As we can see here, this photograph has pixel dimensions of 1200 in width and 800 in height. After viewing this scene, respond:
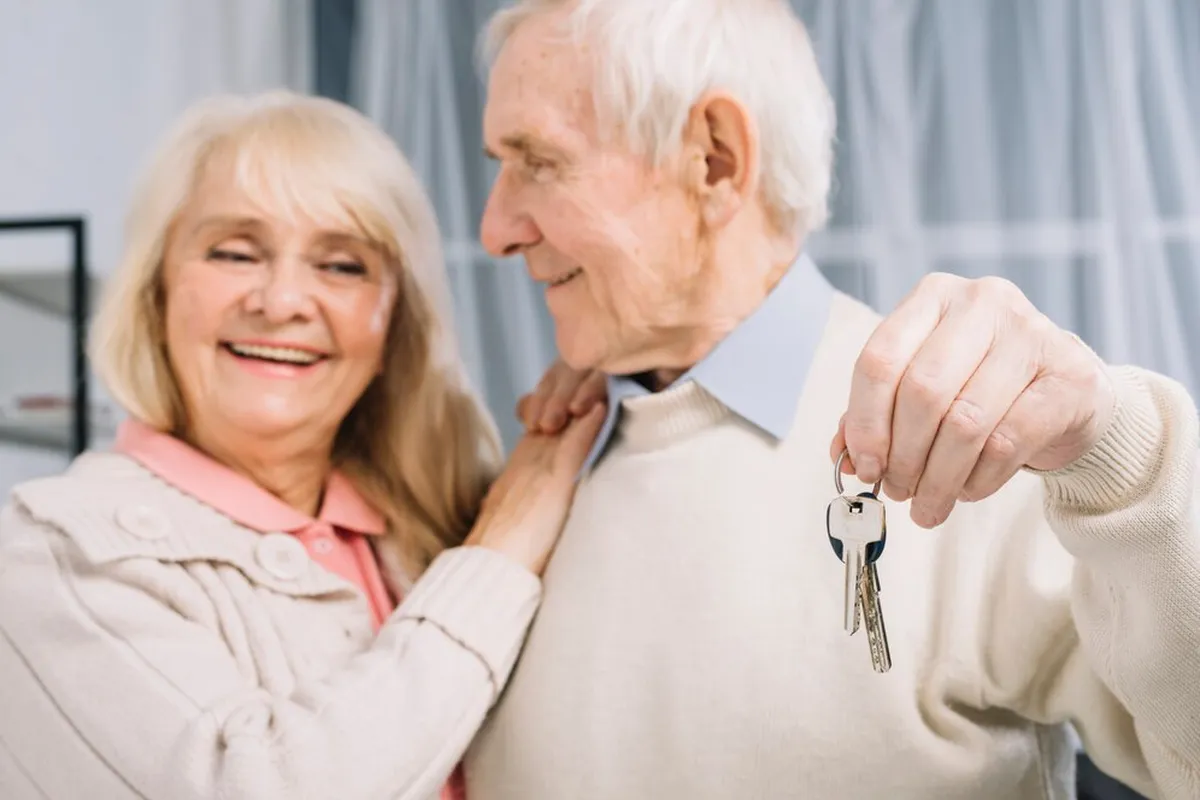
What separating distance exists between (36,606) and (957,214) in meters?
1.52

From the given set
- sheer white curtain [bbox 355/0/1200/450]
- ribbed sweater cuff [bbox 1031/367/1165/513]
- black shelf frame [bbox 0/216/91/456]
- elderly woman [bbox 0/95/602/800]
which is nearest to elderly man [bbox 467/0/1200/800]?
ribbed sweater cuff [bbox 1031/367/1165/513]

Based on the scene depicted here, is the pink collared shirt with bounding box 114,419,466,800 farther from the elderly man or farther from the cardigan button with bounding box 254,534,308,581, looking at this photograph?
the elderly man

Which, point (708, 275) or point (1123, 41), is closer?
point (708, 275)

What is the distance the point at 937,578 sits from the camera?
984 millimetres

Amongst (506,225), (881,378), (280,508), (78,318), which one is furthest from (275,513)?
(78,318)

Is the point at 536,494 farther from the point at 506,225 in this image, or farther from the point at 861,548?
the point at 861,548

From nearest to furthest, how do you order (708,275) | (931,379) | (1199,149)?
(931,379) → (708,275) → (1199,149)

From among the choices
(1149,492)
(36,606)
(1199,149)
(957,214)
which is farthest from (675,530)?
(1199,149)

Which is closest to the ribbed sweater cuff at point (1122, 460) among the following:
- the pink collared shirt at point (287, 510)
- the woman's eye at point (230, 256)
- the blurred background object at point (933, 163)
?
the pink collared shirt at point (287, 510)

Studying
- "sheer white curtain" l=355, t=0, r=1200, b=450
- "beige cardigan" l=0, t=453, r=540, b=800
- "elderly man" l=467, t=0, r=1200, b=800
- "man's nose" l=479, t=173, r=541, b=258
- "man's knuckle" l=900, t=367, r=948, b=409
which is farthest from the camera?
"sheer white curtain" l=355, t=0, r=1200, b=450

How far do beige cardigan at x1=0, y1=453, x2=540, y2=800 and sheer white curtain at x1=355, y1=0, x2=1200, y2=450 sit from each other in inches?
45.1

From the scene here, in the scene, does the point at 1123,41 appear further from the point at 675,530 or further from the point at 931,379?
the point at 931,379

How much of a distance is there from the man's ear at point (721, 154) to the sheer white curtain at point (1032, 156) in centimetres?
93

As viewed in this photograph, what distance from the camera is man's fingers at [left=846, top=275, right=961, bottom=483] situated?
695 millimetres
